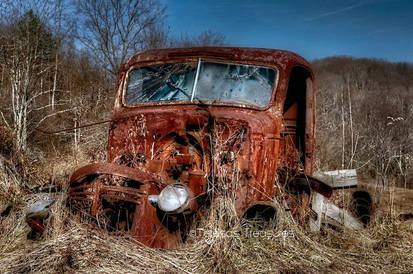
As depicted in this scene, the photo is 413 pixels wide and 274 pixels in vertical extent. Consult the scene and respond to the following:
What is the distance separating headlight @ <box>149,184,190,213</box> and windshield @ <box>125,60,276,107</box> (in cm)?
137

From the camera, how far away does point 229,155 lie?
319cm

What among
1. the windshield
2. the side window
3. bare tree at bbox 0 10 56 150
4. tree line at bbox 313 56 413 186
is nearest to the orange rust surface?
the windshield

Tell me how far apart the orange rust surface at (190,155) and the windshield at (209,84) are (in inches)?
3.5

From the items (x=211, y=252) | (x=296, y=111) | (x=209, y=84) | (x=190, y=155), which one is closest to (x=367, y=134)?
(x=296, y=111)

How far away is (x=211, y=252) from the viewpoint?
2.59 metres

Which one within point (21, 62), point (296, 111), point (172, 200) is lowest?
point (172, 200)

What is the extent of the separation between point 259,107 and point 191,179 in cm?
111

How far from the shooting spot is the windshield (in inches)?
146

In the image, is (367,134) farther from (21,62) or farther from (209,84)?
(21,62)

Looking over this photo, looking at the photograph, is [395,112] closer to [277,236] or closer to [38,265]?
[277,236]

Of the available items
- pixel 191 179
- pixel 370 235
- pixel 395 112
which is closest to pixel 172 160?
pixel 191 179

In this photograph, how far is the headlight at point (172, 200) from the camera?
2500 mm

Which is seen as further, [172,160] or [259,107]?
[259,107]

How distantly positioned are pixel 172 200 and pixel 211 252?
51 centimetres
